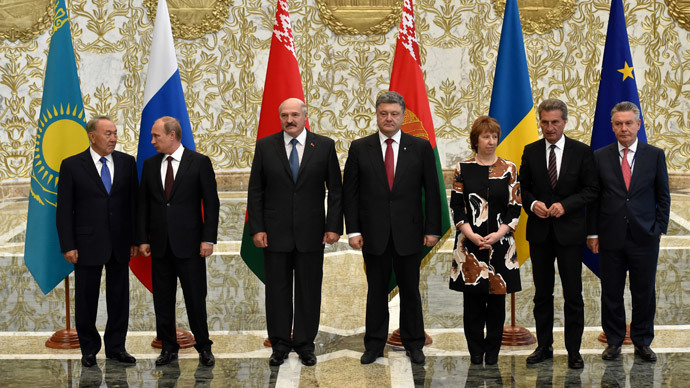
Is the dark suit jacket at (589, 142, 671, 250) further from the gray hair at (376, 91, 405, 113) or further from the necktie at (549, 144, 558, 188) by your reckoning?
the gray hair at (376, 91, 405, 113)

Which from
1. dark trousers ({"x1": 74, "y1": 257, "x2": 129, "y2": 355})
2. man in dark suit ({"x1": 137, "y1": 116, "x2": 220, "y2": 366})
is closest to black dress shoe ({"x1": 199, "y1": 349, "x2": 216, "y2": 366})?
man in dark suit ({"x1": 137, "y1": 116, "x2": 220, "y2": 366})

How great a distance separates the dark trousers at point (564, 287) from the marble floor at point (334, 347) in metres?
0.18

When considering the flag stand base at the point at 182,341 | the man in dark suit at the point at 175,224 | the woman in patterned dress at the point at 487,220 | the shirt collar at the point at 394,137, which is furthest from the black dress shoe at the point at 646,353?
the flag stand base at the point at 182,341

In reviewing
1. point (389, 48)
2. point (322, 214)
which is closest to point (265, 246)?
point (322, 214)

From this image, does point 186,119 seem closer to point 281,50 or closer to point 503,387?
point 281,50

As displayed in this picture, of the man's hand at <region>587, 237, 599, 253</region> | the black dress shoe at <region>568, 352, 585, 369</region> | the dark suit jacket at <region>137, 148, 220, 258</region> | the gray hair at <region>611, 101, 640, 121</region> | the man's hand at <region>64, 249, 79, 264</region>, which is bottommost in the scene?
the black dress shoe at <region>568, 352, 585, 369</region>

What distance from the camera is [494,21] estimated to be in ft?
36.9

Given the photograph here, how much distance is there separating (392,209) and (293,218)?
1.75 ft

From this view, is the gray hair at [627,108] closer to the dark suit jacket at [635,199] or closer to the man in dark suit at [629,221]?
the man in dark suit at [629,221]

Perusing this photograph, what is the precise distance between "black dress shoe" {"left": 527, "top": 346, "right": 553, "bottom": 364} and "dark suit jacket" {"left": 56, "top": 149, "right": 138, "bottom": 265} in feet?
7.54

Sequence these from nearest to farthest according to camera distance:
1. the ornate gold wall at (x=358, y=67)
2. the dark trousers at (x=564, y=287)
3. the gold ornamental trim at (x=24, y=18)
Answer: the dark trousers at (x=564, y=287), the gold ornamental trim at (x=24, y=18), the ornate gold wall at (x=358, y=67)

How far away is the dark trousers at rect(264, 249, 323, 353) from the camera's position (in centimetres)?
422

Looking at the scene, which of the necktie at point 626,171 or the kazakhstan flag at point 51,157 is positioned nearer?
the necktie at point 626,171

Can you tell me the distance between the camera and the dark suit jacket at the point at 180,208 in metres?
4.12
